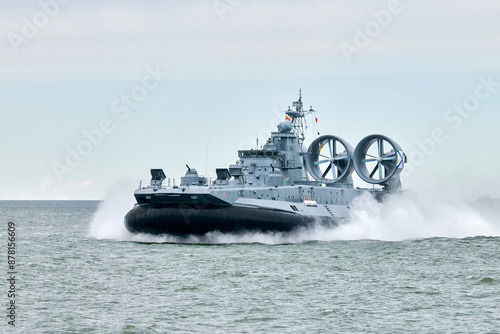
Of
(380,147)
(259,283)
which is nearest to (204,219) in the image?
(259,283)

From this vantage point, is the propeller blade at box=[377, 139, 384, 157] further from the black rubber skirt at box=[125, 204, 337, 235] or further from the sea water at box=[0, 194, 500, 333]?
the black rubber skirt at box=[125, 204, 337, 235]

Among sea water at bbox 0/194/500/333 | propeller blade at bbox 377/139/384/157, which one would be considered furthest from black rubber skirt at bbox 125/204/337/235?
propeller blade at bbox 377/139/384/157

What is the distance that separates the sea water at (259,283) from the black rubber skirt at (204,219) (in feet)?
2.22

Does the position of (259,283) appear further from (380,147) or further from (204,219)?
(380,147)

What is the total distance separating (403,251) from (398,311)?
15886 millimetres

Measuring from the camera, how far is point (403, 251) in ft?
124

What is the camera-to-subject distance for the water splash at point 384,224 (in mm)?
42438

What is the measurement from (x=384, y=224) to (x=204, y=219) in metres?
14.9

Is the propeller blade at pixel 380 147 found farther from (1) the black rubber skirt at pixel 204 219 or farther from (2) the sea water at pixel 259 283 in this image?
(1) the black rubber skirt at pixel 204 219

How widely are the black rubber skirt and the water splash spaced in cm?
95

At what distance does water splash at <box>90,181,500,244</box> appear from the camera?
139ft

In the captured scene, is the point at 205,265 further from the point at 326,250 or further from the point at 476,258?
the point at 476,258

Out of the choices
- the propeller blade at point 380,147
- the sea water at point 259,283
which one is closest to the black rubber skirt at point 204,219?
the sea water at point 259,283

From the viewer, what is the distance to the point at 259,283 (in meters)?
27.1
